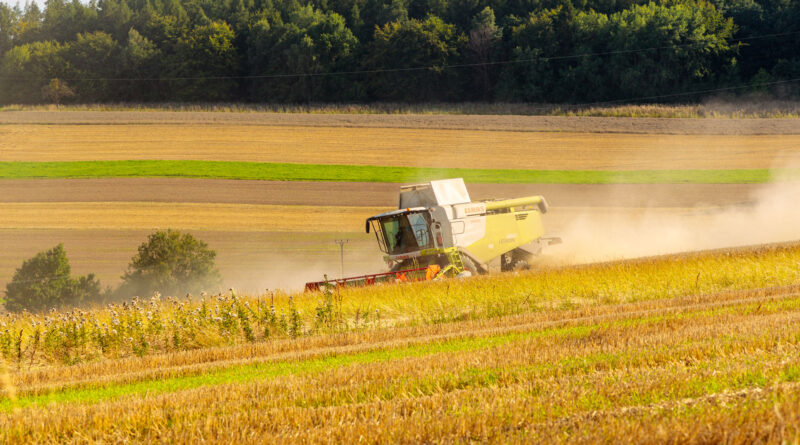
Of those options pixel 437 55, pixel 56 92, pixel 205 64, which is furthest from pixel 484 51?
pixel 56 92

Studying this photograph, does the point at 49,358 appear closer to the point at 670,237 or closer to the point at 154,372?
the point at 154,372

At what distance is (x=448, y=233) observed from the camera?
23812mm

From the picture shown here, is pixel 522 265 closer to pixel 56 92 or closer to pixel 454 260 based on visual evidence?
pixel 454 260

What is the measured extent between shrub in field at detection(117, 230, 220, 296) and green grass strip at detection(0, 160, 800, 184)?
15.4 m

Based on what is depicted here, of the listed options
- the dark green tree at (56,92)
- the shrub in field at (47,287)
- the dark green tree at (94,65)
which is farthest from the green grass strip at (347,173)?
the dark green tree at (94,65)

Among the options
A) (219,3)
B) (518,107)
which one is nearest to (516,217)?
(518,107)

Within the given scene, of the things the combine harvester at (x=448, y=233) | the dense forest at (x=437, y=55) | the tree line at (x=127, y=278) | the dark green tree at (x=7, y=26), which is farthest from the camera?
the dark green tree at (x=7, y=26)

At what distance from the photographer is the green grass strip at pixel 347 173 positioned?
4331 cm

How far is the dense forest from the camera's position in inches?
2653

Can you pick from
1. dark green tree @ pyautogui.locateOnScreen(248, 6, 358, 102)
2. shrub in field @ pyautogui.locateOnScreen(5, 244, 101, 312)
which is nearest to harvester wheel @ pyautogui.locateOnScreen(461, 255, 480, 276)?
shrub in field @ pyautogui.locateOnScreen(5, 244, 101, 312)

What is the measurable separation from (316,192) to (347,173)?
12.5 ft

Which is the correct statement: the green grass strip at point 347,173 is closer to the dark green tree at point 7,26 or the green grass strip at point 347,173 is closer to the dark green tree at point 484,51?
the dark green tree at point 484,51

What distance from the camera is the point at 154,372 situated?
414 inches

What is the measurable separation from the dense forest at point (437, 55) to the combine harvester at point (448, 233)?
42705mm
